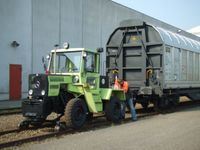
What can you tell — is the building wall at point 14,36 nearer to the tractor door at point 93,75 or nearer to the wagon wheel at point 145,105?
→ the wagon wheel at point 145,105

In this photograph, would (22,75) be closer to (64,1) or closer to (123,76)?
(64,1)

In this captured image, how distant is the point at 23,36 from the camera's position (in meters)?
27.0

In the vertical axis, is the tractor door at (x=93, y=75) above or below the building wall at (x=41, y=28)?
below

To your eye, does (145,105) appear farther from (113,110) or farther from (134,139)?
(134,139)

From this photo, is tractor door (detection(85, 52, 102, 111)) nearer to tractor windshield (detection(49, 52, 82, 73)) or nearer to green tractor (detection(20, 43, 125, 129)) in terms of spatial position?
green tractor (detection(20, 43, 125, 129))

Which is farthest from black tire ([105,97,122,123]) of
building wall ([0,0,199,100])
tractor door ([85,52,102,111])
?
building wall ([0,0,199,100])

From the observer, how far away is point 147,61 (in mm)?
18469

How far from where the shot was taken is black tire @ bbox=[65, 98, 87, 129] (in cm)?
1248

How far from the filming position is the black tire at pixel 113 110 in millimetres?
14672

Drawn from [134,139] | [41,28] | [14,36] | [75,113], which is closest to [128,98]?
[75,113]

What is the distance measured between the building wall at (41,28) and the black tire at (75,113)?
1001cm

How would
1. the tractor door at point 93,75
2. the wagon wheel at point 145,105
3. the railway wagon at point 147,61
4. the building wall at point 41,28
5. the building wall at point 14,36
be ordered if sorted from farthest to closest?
the building wall at point 41,28 < the building wall at point 14,36 < the wagon wheel at point 145,105 < the railway wagon at point 147,61 < the tractor door at point 93,75

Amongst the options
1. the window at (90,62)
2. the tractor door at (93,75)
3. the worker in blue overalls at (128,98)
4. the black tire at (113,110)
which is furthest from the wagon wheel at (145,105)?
the window at (90,62)

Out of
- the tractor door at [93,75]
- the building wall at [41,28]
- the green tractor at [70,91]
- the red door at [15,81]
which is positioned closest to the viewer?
the green tractor at [70,91]
